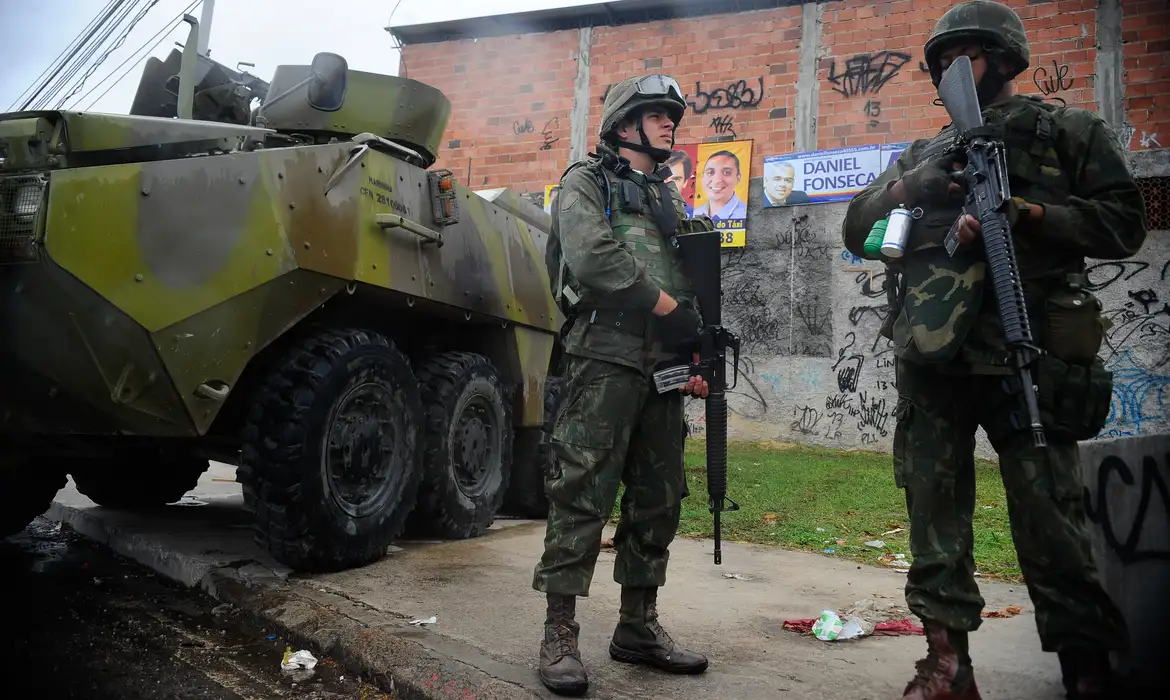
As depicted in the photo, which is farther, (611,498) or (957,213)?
(611,498)

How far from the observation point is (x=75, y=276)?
2.87m

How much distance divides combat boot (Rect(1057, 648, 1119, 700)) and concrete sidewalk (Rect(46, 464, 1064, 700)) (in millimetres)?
198

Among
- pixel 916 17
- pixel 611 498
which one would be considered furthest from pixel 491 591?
pixel 916 17

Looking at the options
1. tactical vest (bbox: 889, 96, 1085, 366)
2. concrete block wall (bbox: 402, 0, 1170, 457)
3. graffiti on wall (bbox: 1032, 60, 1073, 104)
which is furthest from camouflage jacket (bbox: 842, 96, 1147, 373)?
graffiti on wall (bbox: 1032, 60, 1073, 104)

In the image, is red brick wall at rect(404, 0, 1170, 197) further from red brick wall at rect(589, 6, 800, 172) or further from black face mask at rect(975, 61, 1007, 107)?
black face mask at rect(975, 61, 1007, 107)

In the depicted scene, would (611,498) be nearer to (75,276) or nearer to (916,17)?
(75,276)

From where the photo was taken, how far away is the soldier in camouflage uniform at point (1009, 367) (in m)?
2.06

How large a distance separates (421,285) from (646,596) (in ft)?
7.09

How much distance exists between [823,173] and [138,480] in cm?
732

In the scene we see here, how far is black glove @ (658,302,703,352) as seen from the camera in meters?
2.64

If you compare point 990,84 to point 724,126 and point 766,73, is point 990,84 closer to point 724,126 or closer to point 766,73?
point 724,126

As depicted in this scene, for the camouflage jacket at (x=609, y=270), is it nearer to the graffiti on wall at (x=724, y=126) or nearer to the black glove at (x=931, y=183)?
the black glove at (x=931, y=183)

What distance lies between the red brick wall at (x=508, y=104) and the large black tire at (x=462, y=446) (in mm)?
7330

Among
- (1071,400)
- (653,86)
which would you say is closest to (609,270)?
(653,86)
